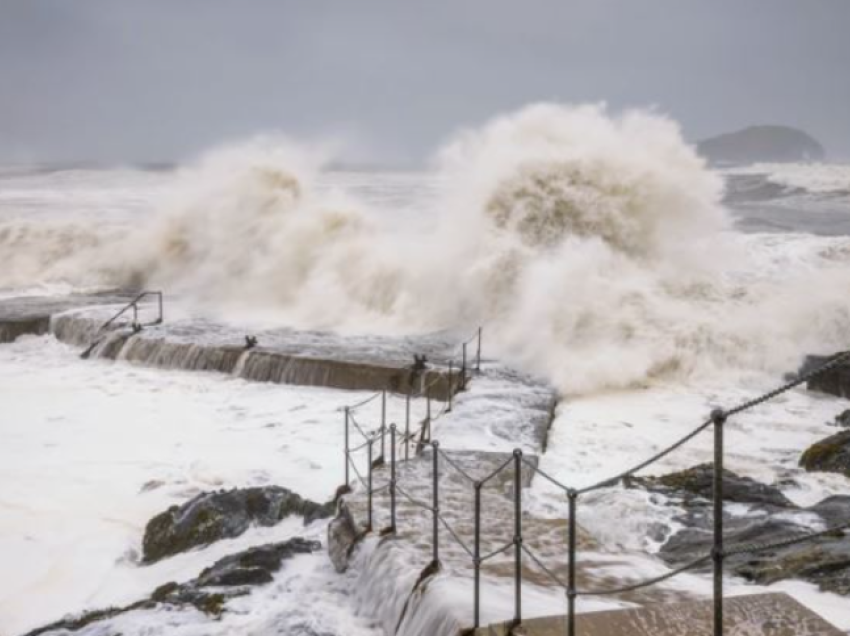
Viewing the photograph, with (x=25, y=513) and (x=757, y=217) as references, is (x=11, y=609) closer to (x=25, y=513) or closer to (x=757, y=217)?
(x=25, y=513)

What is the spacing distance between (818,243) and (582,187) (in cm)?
991

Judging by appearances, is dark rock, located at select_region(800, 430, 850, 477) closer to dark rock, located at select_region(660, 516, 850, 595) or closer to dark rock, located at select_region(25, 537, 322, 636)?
dark rock, located at select_region(660, 516, 850, 595)

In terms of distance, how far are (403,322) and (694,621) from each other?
41.7 feet

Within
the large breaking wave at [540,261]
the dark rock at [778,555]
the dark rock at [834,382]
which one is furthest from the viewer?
the large breaking wave at [540,261]

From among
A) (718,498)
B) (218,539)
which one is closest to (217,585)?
(218,539)

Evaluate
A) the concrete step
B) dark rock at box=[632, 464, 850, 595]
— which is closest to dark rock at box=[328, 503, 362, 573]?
the concrete step

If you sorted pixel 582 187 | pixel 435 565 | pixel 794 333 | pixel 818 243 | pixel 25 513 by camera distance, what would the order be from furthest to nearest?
pixel 818 243 < pixel 582 187 < pixel 794 333 < pixel 25 513 < pixel 435 565

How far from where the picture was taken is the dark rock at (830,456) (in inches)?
309

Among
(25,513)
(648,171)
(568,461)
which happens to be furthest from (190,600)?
(648,171)

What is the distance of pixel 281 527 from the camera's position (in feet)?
22.9

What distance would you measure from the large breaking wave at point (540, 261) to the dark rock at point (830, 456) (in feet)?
12.8

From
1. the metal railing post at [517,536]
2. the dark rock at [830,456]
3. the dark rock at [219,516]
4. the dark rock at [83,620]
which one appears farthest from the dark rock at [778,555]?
the dark rock at [83,620]

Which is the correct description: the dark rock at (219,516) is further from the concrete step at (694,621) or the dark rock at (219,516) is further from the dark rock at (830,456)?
the dark rock at (830,456)

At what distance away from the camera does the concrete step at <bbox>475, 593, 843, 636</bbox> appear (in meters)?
3.45
